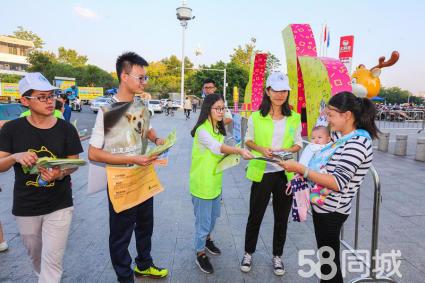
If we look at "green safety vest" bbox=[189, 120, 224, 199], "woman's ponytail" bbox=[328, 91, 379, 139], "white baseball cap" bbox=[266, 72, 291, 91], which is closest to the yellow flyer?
"green safety vest" bbox=[189, 120, 224, 199]

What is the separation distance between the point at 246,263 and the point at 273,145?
1.18 metres

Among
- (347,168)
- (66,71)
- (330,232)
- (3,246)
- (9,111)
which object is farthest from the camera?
(66,71)

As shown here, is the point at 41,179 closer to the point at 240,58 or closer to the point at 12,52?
the point at 240,58

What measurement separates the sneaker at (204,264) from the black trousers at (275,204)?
40 centimetres

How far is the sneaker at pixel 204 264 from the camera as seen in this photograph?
3018 mm

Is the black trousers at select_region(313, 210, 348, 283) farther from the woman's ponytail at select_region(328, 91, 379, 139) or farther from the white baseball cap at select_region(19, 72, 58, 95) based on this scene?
the white baseball cap at select_region(19, 72, 58, 95)

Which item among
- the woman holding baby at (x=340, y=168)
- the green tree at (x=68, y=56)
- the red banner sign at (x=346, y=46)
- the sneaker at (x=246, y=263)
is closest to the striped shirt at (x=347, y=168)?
the woman holding baby at (x=340, y=168)

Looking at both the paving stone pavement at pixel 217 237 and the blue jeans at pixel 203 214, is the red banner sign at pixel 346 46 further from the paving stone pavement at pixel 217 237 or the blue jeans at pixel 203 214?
the blue jeans at pixel 203 214

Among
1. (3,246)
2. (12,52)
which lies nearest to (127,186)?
(3,246)

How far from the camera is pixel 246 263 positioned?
10.1 feet

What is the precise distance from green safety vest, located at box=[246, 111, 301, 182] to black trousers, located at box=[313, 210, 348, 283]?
2.46ft

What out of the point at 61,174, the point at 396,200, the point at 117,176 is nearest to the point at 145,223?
the point at 117,176

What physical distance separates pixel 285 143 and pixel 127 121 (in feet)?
4.77

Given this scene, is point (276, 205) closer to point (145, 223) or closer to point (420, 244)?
point (145, 223)
